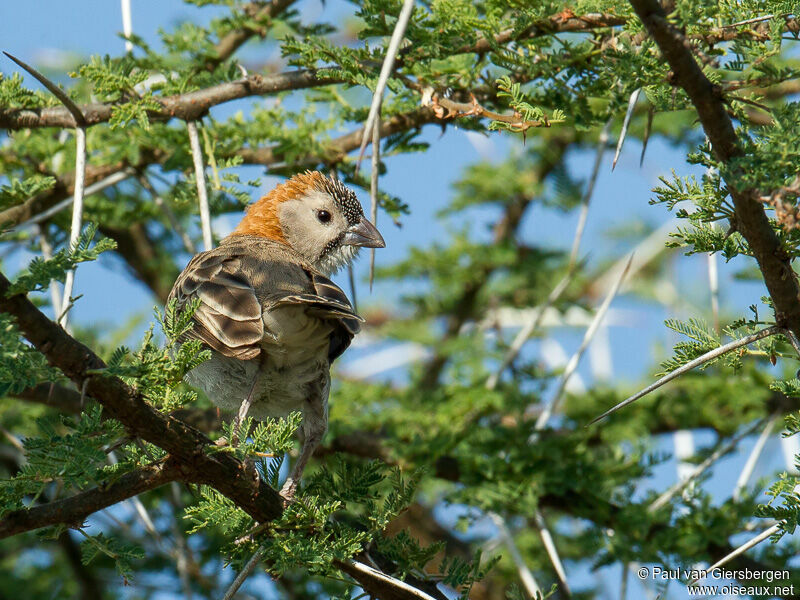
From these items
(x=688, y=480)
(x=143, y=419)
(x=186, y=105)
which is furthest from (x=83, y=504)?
(x=688, y=480)

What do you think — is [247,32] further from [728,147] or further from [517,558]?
[728,147]

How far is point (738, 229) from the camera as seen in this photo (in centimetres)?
259

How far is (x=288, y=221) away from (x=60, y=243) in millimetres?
1355

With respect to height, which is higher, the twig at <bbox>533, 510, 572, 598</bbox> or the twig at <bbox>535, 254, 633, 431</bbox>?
the twig at <bbox>535, 254, 633, 431</bbox>

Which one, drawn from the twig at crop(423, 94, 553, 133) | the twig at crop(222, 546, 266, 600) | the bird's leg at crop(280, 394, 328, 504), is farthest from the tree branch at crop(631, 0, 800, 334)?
the bird's leg at crop(280, 394, 328, 504)

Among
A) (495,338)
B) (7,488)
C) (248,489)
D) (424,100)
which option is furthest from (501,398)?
(7,488)

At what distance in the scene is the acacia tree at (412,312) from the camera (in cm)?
254

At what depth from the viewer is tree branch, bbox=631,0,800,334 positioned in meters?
2.27

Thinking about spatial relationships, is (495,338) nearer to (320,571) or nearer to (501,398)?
(501,398)

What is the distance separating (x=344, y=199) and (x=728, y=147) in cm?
320

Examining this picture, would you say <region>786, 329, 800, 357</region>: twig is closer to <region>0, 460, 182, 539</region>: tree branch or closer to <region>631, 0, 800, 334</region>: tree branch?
<region>631, 0, 800, 334</region>: tree branch

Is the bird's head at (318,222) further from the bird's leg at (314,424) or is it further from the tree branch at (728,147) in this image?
the tree branch at (728,147)

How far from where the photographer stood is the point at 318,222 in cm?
540

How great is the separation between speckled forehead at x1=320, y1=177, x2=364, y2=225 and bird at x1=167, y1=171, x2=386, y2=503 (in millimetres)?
537
